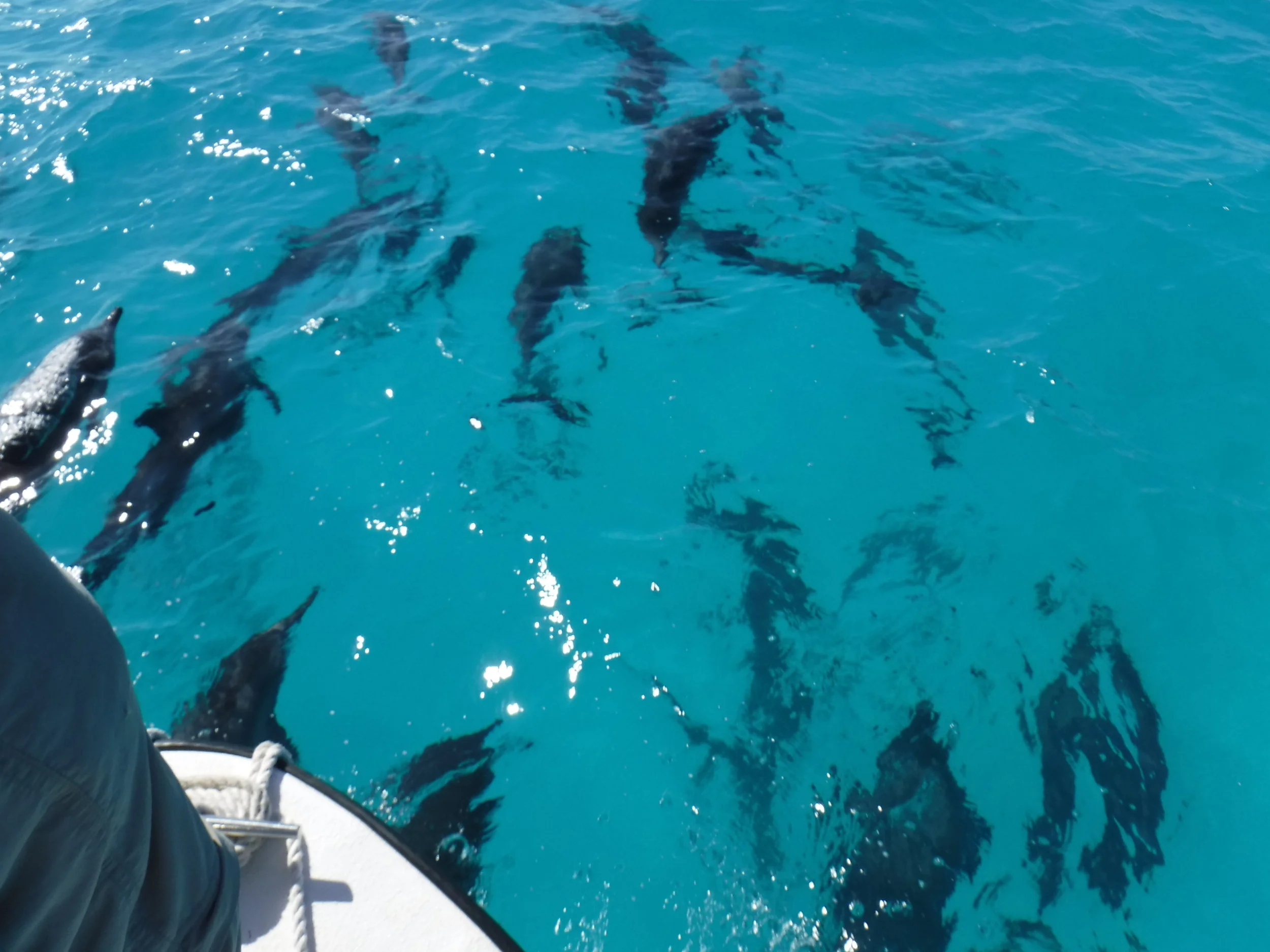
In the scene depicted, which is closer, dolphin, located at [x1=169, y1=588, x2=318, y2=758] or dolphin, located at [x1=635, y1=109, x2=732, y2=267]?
dolphin, located at [x1=169, y1=588, x2=318, y2=758]

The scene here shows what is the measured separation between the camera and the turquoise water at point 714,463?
4.64 metres

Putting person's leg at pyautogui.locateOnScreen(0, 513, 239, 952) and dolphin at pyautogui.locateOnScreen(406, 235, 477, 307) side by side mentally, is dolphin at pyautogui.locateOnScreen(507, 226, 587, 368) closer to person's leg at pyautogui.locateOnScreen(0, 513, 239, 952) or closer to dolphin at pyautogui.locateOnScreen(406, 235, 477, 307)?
dolphin at pyautogui.locateOnScreen(406, 235, 477, 307)

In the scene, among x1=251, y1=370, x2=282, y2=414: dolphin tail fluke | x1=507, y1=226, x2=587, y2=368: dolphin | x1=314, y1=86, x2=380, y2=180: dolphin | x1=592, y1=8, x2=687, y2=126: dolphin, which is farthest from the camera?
x1=592, y1=8, x2=687, y2=126: dolphin

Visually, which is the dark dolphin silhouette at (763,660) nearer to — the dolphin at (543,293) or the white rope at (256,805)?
the dolphin at (543,293)

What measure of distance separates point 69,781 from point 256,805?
2356 millimetres

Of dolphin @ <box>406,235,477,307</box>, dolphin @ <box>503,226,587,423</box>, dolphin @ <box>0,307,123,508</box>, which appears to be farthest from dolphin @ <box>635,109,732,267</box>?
dolphin @ <box>0,307,123,508</box>

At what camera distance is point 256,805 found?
341 cm

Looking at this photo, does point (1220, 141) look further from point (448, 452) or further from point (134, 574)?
point (134, 574)

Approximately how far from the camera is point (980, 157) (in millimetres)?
9312

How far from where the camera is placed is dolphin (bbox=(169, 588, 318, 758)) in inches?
185

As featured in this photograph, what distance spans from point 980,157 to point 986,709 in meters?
6.53

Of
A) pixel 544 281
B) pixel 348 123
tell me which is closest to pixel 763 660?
pixel 544 281

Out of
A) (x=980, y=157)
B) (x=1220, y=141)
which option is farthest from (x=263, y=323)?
(x=1220, y=141)

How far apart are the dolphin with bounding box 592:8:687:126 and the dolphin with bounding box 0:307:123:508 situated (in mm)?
5914
